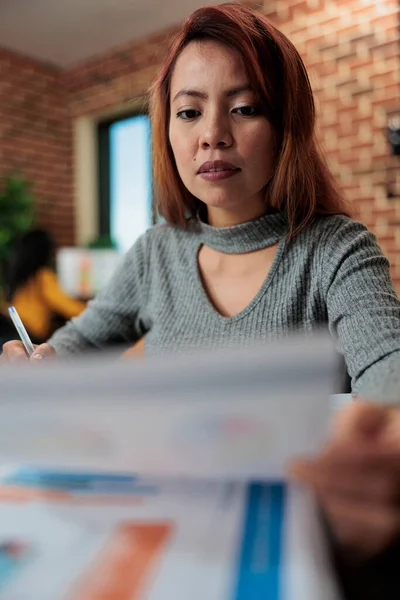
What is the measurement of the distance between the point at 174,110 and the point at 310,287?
0.29m

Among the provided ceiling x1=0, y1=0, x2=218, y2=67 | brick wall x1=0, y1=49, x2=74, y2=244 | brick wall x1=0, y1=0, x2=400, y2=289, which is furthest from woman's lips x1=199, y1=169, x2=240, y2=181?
brick wall x1=0, y1=49, x2=74, y2=244

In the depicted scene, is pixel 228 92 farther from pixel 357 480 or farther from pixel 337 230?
pixel 357 480

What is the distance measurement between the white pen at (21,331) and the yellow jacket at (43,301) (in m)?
1.83

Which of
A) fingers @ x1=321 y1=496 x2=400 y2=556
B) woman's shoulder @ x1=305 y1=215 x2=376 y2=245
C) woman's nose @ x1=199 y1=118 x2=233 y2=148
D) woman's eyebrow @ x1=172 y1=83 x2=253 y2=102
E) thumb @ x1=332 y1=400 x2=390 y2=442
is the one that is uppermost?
woman's eyebrow @ x1=172 y1=83 x2=253 y2=102

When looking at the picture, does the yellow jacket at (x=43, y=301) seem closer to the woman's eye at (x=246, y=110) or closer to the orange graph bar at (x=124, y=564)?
the woman's eye at (x=246, y=110)

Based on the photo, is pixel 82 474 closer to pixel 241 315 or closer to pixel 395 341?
pixel 395 341

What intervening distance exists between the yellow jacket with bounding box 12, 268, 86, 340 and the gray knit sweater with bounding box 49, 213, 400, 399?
160 cm

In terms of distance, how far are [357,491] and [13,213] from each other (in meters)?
3.48

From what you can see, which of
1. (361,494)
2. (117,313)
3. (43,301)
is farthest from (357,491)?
(43,301)

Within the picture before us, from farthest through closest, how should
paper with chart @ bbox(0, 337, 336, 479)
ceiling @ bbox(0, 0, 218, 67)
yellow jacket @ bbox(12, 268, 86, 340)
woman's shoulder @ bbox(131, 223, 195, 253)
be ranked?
ceiling @ bbox(0, 0, 218, 67)
yellow jacket @ bbox(12, 268, 86, 340)
woman's shoulder @ bbox(131, 223, 195, 253)
paper with chart @ bbox(0, 337, 336, 479)

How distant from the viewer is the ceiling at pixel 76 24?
→ 3.04 metres

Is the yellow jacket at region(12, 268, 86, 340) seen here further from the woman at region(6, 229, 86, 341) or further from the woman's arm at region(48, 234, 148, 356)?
the woman's arm at region(48, 234, 148, 356)

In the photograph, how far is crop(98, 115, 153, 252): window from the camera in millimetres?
3799

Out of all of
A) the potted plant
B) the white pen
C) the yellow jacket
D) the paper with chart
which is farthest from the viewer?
the potted plant
